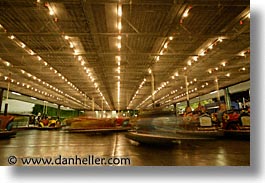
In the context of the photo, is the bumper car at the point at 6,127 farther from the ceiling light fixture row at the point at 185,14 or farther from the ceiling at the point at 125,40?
the ceiling light fixture row at the point at 185,14

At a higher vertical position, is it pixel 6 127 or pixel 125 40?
pixel 125 40

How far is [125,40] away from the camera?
702 centimetres

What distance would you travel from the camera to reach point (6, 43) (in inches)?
288

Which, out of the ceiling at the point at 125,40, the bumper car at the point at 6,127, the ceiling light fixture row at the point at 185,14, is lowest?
the bumper car at the point at 6,127

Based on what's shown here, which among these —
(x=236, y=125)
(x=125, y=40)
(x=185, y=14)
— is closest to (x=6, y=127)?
(x=125, y=40)

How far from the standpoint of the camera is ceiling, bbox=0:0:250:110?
5.01m

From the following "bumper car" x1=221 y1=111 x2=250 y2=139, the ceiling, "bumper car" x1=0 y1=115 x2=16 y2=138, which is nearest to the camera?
the ceiling

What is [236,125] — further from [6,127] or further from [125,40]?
[6,127]

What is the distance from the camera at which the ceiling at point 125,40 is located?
501 cm

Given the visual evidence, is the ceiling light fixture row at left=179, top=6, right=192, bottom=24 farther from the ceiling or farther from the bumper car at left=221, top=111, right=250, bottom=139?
the bumper car at left=221, top=111, right=250, bottom=139

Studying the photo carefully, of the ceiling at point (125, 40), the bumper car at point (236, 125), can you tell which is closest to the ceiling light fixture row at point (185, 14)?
the ceiling at point (125, 40)

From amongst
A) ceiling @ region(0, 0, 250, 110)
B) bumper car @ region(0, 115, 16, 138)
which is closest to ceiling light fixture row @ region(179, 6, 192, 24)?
ceiling @ region(0, 0, 250, 110)

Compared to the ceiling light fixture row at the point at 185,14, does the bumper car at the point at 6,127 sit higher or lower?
lower

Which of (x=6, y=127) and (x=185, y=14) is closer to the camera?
(x=185, y=14)
